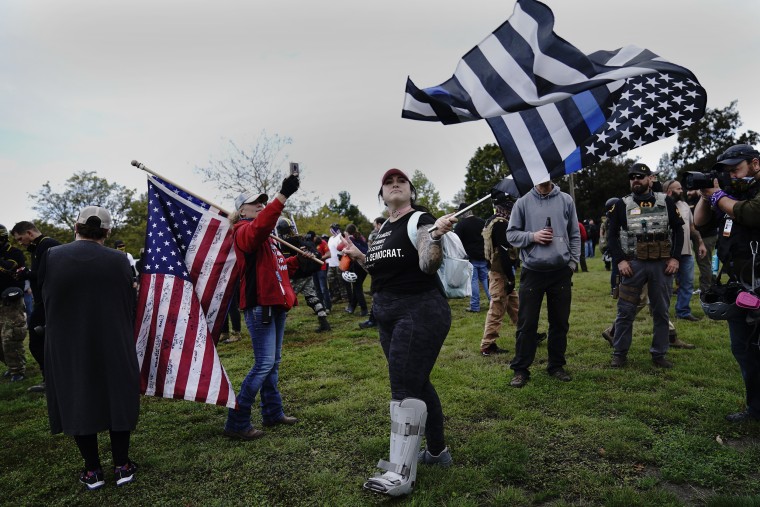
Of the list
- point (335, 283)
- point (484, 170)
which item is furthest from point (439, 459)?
point (484, 170)

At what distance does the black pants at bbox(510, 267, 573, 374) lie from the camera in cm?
538

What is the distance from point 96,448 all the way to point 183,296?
1370mm

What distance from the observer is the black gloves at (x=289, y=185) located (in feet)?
12.5

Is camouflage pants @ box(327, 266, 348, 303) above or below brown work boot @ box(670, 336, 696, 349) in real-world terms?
above

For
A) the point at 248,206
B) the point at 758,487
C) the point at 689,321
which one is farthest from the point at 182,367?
the point at 689,321

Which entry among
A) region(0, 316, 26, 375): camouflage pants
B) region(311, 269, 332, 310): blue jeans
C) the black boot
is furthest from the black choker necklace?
region(311, 269, 332, 310): blue jeans

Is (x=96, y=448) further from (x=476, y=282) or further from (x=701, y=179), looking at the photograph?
(x=476, y=282)

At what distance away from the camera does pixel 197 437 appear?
179 inches

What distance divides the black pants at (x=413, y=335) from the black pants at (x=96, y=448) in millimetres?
2234

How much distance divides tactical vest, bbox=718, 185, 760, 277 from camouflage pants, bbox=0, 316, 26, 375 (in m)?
9.31

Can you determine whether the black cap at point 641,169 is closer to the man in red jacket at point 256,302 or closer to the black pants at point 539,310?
the black pants at point 539,310

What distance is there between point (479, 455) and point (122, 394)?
286 centimetres

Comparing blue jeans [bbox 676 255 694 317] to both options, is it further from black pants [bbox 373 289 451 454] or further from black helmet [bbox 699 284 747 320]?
black pants [bbox 373 289 451 454]

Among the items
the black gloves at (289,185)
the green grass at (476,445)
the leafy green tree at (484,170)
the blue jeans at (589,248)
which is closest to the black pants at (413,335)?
the green grass at (476,445)
